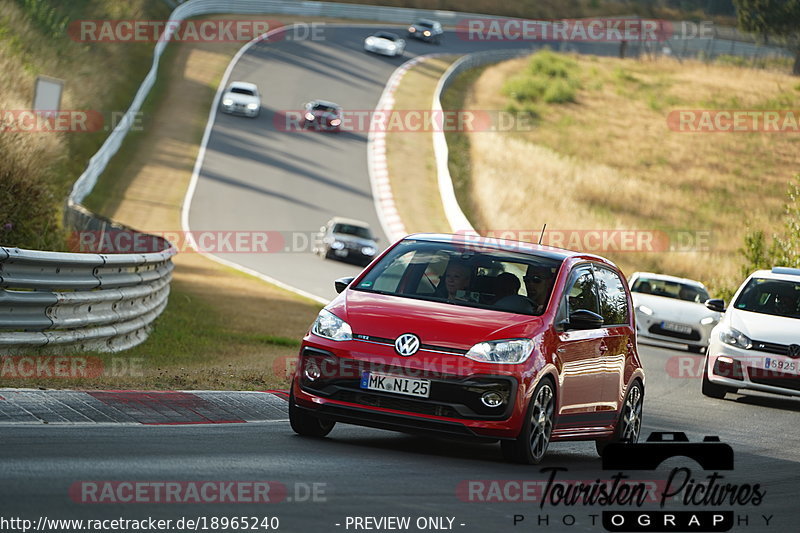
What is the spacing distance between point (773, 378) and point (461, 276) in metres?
7.89

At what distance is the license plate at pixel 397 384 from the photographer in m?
9.02

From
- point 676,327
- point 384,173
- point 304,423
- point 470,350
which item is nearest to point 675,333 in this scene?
point 676,327

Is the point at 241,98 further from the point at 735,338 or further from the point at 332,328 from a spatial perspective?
the point at 332,328

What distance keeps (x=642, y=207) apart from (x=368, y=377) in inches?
1596

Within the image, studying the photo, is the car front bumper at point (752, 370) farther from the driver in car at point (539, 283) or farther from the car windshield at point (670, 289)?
the car windshield at point (670, 289)

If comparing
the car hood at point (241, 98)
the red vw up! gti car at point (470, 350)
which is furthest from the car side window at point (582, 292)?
the car hood at point (241, 98)

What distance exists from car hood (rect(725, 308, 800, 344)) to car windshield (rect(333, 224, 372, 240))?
62.6 feet

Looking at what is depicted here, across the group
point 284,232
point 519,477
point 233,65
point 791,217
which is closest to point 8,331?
point 519,477

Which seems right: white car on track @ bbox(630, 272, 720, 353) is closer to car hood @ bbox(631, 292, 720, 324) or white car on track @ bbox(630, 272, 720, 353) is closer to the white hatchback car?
car hood @ bbox(631, 292, 720, 324)

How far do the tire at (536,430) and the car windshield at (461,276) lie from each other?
66 centimetres

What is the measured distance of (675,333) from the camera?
23672 millimetres

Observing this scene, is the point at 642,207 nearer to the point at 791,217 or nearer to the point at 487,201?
the point at 487,201

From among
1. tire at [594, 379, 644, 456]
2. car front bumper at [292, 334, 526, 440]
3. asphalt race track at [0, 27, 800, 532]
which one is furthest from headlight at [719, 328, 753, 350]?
car front bumper at [292, 334, 526, 440]

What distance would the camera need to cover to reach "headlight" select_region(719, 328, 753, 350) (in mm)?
16766
